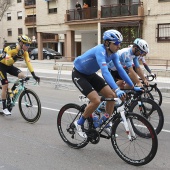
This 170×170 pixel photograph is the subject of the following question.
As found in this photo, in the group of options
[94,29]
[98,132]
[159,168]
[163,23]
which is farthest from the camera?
[94,29]

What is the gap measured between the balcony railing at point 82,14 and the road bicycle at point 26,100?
24526mm

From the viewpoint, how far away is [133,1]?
92.4 ft

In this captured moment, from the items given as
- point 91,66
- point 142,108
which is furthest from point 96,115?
point 142,108

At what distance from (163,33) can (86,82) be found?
22342mm

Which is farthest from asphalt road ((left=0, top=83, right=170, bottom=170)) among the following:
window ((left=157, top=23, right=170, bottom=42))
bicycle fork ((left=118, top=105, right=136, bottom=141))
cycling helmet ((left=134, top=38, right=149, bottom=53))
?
window ((left=157, top=23, right=170, bottom=42))

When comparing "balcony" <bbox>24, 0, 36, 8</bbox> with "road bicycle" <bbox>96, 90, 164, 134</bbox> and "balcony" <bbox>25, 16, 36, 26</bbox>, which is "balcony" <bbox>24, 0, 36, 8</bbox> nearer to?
"balcony" <bbox>25, 16, 36, 26</bbox>

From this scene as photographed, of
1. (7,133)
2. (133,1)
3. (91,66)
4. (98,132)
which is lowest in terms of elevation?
(7,133)

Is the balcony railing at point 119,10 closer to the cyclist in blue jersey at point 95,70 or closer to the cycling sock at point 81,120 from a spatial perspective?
the cyclist in blue jersey at point 95,70

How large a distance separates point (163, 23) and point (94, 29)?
847 centimetres

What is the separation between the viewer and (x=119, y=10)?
28.1 m

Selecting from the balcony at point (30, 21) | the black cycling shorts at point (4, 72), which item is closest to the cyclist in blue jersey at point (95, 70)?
the black cycling shorts at point (4, 72)

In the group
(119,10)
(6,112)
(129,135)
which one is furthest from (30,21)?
(129,135)

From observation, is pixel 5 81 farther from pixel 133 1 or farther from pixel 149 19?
pixel 133 1

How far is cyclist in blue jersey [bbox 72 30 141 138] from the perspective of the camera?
173 inches
